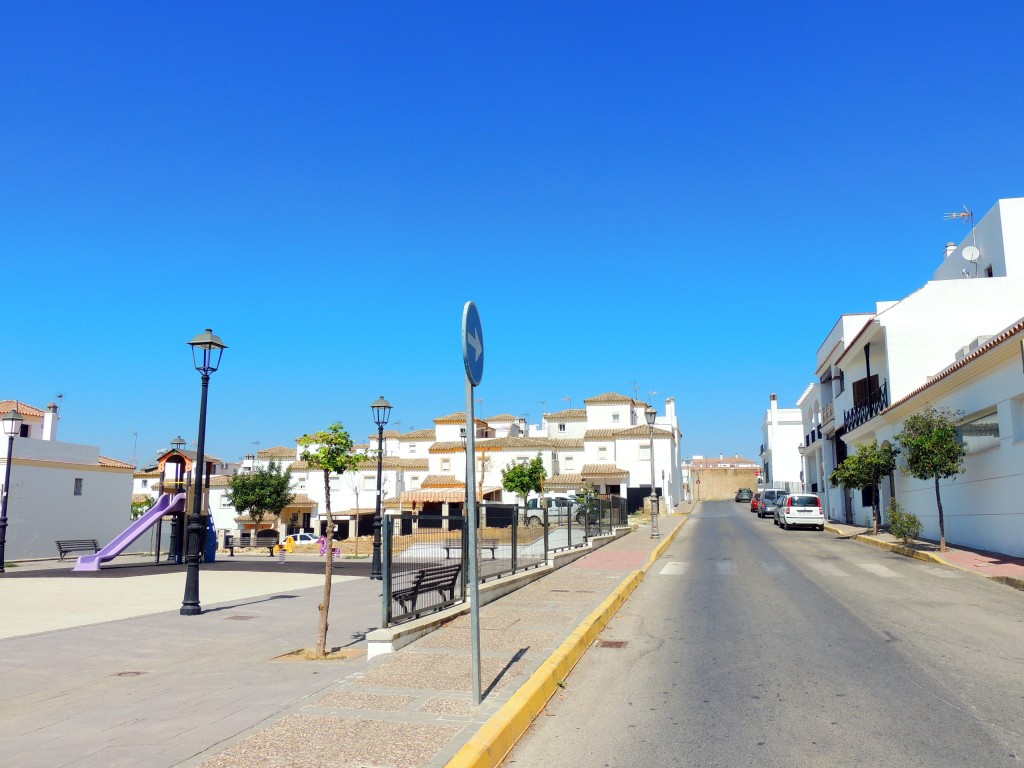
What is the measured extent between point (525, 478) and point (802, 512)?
29.3m

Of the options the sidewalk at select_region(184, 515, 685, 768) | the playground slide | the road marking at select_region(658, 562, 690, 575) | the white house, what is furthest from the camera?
the white house

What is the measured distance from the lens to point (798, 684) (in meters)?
7.06

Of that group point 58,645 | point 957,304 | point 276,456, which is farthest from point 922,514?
point 276,456

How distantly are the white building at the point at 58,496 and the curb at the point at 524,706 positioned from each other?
1120 inches

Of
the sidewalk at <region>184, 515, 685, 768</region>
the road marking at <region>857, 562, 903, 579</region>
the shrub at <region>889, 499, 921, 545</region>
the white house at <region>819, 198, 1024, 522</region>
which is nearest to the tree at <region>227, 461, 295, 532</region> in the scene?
the white house at <region>819, 198, 1024, 522</region>

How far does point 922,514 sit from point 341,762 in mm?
26540

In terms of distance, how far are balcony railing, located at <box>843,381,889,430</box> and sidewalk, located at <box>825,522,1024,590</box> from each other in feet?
27.9

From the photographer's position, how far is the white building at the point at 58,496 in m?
30.6

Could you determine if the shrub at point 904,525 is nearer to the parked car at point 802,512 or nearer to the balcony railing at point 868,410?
the balcony railing at point 868,410

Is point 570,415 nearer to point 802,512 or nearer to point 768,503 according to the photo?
point 768,503

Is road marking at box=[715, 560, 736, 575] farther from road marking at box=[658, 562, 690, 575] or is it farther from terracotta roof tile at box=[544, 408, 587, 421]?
terracotta roof tile at box=[544, 408, 587, 421]

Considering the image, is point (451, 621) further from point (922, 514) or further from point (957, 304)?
point (957, 304)

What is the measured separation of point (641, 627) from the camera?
34.2 feet

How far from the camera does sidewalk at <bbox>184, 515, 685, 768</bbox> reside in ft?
15.7
